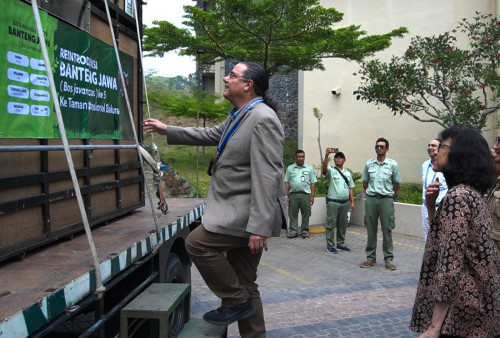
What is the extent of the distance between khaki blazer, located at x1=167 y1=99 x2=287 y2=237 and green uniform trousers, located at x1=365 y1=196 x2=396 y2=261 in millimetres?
4599

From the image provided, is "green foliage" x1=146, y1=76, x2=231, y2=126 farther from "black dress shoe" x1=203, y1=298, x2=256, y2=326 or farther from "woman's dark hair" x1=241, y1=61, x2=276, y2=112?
"black dress shoe" x1=203, y1=298, x2=256, y2=326

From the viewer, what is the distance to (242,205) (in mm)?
3000

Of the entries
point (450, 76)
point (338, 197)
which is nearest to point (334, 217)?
point (338, 197)

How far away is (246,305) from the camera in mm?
3086

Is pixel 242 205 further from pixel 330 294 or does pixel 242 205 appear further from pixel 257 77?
pixel 330 294

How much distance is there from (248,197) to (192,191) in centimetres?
1094

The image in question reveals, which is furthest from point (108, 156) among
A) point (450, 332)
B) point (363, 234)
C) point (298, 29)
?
point (363, 234)

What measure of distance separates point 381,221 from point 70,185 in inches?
209

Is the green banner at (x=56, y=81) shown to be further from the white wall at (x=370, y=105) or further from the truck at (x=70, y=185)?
the white wall at (x=370, y=105)

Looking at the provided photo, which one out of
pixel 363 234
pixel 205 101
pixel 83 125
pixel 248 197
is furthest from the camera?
pixel 205 101

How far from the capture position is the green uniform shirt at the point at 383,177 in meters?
7.41

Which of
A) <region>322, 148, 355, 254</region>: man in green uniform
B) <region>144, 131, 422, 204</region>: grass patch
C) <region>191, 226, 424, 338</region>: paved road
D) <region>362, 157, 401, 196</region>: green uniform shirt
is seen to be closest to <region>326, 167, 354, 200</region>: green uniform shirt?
<region>322, 148, 355, 254</region>: man in green uniform

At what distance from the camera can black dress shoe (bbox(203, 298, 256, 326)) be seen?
3.02 m

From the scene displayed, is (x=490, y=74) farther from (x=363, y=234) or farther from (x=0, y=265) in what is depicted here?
(x=0, y=265)
